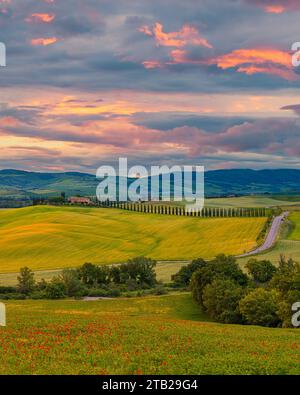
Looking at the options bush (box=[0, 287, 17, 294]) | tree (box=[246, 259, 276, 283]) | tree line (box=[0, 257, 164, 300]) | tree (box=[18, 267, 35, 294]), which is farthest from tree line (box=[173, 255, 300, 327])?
bush (box=[0, 287, 17, 294])

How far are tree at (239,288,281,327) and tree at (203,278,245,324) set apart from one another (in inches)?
152

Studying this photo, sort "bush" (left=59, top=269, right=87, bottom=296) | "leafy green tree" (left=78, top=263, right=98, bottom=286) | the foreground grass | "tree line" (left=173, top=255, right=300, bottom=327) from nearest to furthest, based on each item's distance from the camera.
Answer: the foreground grass
"tree line" (left=173, top=255, right=300, bottom=327)
"bush" (left=59, top=269, right=87, bottom=296)
"leafy green tree" (left=78, top=263, right=98, bottom=286)

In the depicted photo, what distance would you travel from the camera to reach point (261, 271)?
114 metres

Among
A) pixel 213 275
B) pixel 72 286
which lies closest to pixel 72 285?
pixel 72 286

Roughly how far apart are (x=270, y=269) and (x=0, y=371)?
3582 inches

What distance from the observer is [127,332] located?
44.5 m

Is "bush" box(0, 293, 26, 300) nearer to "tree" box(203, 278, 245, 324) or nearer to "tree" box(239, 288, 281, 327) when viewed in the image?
"tree" box(203, 278, 245, 324)

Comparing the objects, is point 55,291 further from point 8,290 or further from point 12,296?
point 8,290

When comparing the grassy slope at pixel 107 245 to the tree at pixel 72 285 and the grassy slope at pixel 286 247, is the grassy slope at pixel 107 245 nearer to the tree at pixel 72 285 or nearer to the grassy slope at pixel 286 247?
the grassy slope at pixel 286 247

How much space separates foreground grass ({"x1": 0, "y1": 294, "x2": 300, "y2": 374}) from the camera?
31719 mm

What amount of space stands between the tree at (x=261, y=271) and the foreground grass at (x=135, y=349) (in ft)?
208

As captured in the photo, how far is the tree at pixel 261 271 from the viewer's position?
113 metres

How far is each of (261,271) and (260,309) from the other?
44060mm

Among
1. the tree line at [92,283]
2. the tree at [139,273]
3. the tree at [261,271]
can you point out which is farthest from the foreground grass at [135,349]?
the tree at [139,273]
